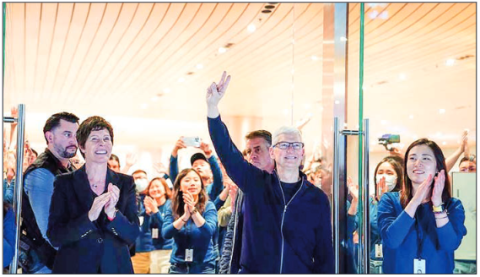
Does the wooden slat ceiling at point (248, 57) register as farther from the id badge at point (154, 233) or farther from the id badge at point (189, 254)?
the id badge at point (154, 233)

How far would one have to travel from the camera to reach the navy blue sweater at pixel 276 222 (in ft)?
8.93

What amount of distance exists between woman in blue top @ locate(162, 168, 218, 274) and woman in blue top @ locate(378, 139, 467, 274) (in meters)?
1.14

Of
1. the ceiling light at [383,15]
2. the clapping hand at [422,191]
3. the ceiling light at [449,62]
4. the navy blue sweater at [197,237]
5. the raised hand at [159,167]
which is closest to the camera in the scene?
the clapping hand at [422,191]

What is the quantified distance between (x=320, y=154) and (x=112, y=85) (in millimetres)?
5326

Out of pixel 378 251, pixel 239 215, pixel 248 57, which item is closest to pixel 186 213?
pixel 239 215

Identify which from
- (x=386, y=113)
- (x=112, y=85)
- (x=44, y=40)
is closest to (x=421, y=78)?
(x=386, y=113)

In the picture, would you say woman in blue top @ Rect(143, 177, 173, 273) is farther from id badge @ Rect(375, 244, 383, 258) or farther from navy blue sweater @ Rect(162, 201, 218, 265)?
id badge @ Rect(375, 244, 383, 258)

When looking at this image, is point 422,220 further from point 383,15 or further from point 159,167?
point 159,167

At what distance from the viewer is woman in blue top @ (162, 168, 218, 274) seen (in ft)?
12.7

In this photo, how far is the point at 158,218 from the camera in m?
5.93

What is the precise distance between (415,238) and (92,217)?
1.48 m

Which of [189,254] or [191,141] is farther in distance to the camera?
[189,254]

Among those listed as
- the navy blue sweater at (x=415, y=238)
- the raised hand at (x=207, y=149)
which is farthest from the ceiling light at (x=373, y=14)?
the navy blue sweater at (x=415, y=238)

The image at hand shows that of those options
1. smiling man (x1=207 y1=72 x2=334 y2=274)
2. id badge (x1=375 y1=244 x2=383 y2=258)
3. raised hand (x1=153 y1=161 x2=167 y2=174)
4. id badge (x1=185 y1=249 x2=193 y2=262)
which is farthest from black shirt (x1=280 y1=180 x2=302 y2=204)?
raised hand (x1=153 y1=161 x2=167 y2=174)
